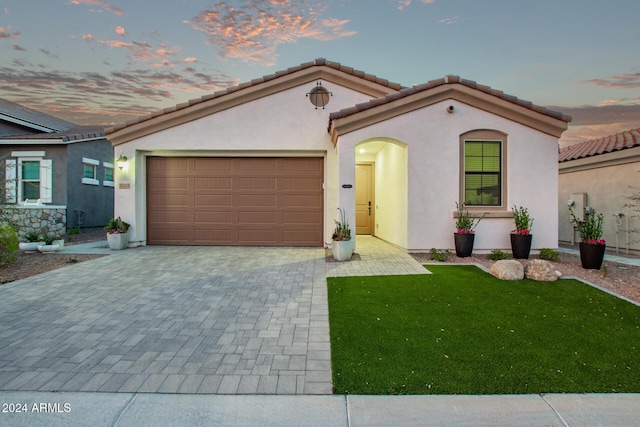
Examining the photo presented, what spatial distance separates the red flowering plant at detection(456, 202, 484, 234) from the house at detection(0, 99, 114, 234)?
13.6 meters

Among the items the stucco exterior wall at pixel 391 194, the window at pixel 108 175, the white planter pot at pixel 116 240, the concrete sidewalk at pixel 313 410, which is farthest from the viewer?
the window at pixel 108 175

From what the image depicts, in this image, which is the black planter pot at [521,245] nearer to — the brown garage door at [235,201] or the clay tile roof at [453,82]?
the clay tile roof at [453,82]

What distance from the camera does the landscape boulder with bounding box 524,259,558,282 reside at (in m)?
6.23

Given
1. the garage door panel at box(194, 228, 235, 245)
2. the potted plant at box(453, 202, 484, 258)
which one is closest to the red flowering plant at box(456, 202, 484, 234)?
the potted plant at box(453, 202, 484, 258)

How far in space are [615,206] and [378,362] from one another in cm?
1065

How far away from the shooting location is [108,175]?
16.6 metres

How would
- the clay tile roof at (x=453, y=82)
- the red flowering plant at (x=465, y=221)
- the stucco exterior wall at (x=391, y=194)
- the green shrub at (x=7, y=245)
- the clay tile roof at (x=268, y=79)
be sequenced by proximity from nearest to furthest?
1. the green shrub at (x=7, y=245)
2. the red flowering plant at (x=465, y=221)
3. the clay tile roof at (x=453, y=82)
4. the stucco exterior wall at (x=391, y=194)
5. the clay tile roof at (x=268, y=79)

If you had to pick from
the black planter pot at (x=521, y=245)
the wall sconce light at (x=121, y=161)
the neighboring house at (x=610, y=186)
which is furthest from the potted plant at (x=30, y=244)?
the neighboring house at (x=610, y=186)

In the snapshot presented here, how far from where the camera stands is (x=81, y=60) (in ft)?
39.1

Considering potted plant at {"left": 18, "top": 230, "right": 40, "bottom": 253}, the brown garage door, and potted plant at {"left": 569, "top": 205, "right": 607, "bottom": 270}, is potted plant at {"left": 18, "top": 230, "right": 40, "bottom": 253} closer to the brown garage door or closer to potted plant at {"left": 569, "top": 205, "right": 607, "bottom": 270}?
the brown garage door

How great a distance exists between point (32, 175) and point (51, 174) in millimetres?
947

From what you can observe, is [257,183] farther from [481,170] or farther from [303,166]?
[481,170]

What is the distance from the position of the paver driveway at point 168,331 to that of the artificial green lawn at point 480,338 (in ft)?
1.26

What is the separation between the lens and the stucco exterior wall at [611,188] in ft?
30.6
